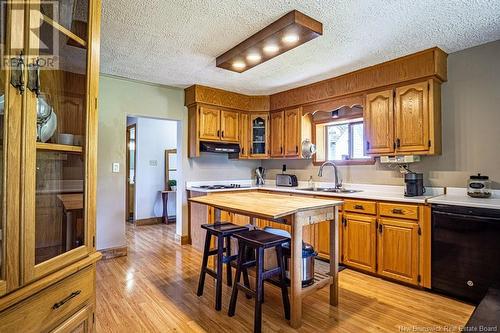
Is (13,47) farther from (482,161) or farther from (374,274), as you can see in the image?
(482,161)

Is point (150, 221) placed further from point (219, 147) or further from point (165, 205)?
point (219, 147)

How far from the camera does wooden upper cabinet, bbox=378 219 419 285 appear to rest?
277 centimetres

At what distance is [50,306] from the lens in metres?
1.06

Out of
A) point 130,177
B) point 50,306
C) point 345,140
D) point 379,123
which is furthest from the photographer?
point 130,177

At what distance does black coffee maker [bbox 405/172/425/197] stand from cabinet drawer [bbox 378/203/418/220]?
284 mm

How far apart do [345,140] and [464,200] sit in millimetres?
1836

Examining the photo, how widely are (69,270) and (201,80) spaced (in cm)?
333

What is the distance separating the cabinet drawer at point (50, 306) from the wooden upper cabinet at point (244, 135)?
11.7 ft

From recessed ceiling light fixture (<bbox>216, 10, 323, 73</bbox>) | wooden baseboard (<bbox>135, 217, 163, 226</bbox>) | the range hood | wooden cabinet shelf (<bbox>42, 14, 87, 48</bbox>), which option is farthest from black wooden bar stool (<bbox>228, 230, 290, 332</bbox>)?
wooden baseboard (<bbox>135, 217, 163, 226</bbox>)

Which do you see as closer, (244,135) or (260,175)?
(244,135)

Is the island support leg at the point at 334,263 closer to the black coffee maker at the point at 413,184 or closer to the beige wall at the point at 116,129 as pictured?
the black coffee maker at the point at 413,184

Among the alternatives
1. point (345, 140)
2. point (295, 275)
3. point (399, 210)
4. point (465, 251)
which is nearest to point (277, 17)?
point (295, 275)

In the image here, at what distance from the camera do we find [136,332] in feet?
6.68

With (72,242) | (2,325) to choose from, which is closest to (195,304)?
(72,242)
